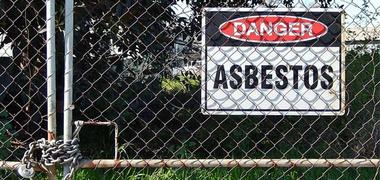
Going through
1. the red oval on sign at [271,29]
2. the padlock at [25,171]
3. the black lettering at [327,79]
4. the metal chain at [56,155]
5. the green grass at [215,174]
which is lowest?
the green grass at [215,174]

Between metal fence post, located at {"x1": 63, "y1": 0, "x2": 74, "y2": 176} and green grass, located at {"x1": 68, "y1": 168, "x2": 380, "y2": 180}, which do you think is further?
green grass, located at {"x1": 68, "y1": 168, "x2": 380, "y2": 180}

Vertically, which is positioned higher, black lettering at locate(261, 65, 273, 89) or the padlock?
black lettering at locate(261, 65, 273, 89)

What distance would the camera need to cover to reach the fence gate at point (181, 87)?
3.06 meters

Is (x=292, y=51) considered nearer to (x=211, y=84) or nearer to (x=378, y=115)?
(x=211, y=84)

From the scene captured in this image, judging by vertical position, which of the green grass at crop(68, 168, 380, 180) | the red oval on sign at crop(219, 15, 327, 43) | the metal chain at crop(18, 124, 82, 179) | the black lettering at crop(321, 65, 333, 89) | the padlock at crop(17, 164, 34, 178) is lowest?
the green grass at crop(68, 168, 380, 180)

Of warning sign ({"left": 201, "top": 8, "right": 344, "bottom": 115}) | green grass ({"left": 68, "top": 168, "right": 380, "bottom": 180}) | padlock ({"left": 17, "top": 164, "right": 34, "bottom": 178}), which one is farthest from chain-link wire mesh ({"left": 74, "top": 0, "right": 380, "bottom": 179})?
padlock ({"left": 17, "top": 164, "right": 34, "bottom": 178})

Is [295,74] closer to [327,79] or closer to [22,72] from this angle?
[327,79]

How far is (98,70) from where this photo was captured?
4.47 m

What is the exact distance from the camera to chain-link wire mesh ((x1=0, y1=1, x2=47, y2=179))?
13.4 feet

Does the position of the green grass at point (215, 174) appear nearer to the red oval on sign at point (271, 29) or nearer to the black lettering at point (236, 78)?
the black lettering at point (236, 78)

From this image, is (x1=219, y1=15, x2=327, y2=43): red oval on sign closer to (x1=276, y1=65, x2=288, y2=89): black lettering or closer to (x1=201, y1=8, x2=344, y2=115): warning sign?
(x1=201, y1=8, x2=344, y2=115): warning sign

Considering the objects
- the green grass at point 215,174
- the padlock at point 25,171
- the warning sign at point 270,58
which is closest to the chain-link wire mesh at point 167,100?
the green grass at point 215,174

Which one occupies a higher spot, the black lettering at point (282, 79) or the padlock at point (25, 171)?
the black lettering at point (282, 79)

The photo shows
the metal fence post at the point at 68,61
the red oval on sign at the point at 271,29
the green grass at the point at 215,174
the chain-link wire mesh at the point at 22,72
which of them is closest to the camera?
the metal fence post at the point at 68,61
